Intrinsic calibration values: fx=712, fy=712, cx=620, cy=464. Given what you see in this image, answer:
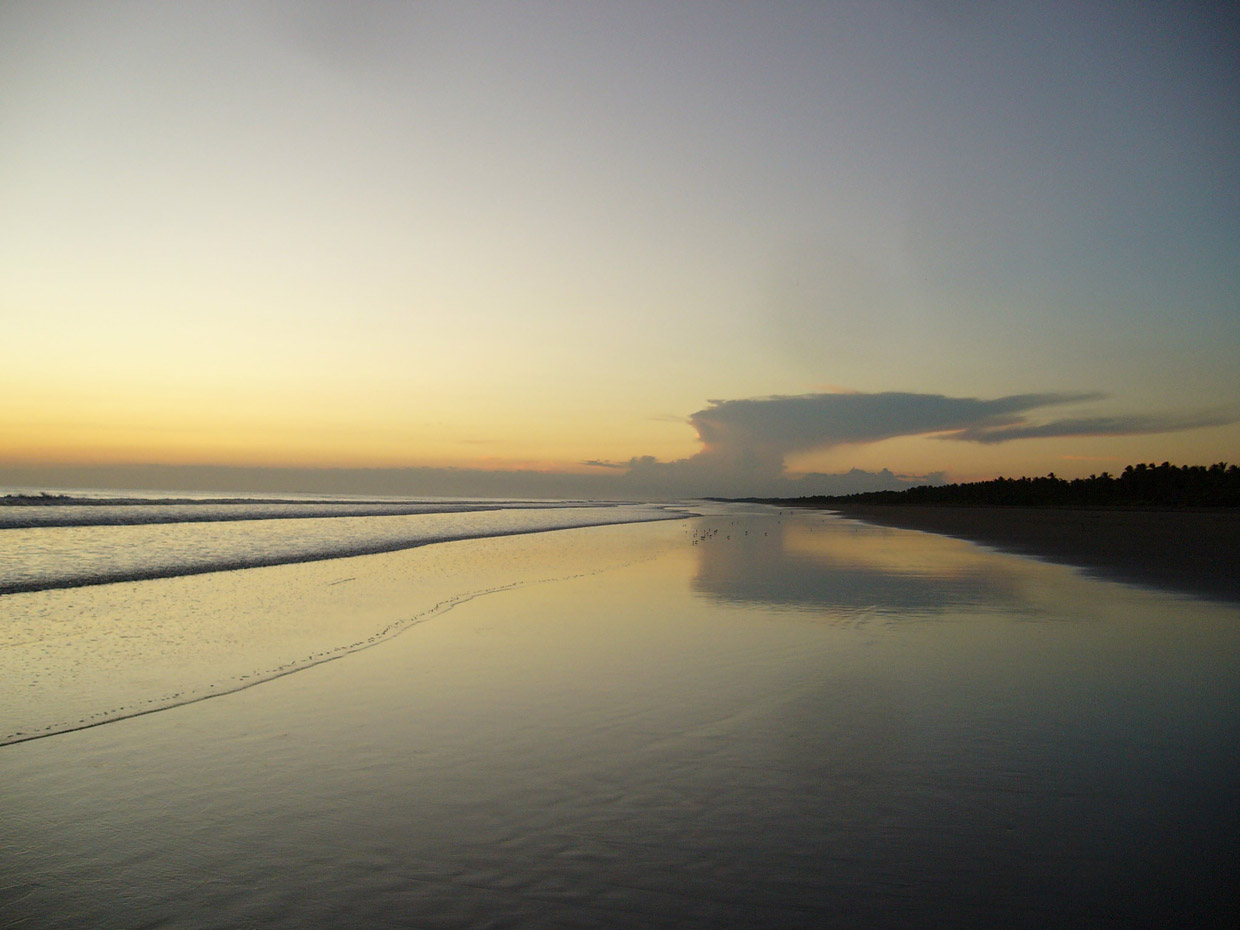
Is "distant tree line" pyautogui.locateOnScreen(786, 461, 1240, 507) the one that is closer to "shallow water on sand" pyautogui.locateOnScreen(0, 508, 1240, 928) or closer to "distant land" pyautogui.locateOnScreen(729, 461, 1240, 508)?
"distant land" pyautogui.locateOnScreen(729, 461, 1240, 508)

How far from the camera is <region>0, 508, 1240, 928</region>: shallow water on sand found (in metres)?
4.60

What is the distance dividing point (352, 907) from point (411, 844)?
799 millimetres

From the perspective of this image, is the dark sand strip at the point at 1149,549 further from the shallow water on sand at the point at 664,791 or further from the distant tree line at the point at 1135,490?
the distant tree line at the point at 1135,490

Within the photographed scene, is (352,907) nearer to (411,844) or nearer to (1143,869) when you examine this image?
(411,844)

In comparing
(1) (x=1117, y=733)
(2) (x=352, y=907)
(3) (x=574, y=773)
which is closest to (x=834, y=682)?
(1) (x=1117, y=733)

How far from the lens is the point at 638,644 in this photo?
12.3 meters

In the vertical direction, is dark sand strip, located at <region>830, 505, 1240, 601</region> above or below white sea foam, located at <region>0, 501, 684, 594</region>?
below

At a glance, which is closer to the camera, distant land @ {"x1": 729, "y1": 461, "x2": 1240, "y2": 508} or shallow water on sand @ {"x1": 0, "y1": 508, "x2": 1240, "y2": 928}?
shallow water on sand @ {"x1": 0, "y1": 508, "x2": 1240, "y2": 928}

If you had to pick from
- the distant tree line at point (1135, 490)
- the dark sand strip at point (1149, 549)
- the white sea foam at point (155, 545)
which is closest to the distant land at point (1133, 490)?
the distant tree line at point (1135, 490)

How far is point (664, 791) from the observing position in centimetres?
627

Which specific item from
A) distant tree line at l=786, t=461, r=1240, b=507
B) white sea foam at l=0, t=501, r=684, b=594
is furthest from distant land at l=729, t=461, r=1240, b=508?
white sea foam at l=0, t=501, r=684, b=594

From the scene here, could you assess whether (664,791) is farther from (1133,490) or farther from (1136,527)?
(1133,490)

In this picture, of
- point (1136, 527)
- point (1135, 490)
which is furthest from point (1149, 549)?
point (1135, 490)

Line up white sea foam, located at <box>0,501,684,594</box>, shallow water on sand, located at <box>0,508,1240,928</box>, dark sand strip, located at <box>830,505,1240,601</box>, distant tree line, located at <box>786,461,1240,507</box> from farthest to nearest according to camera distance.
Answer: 1. distant tree line, located at <box>786,461,1240,507</box>
2. white sea foam, located at <box>0,501,684,594</box>
3. dark sand strip, located at <box>830,505,1240,601</box>
4. shallow water on sand, located at <box>0,508,1240,928</box>
